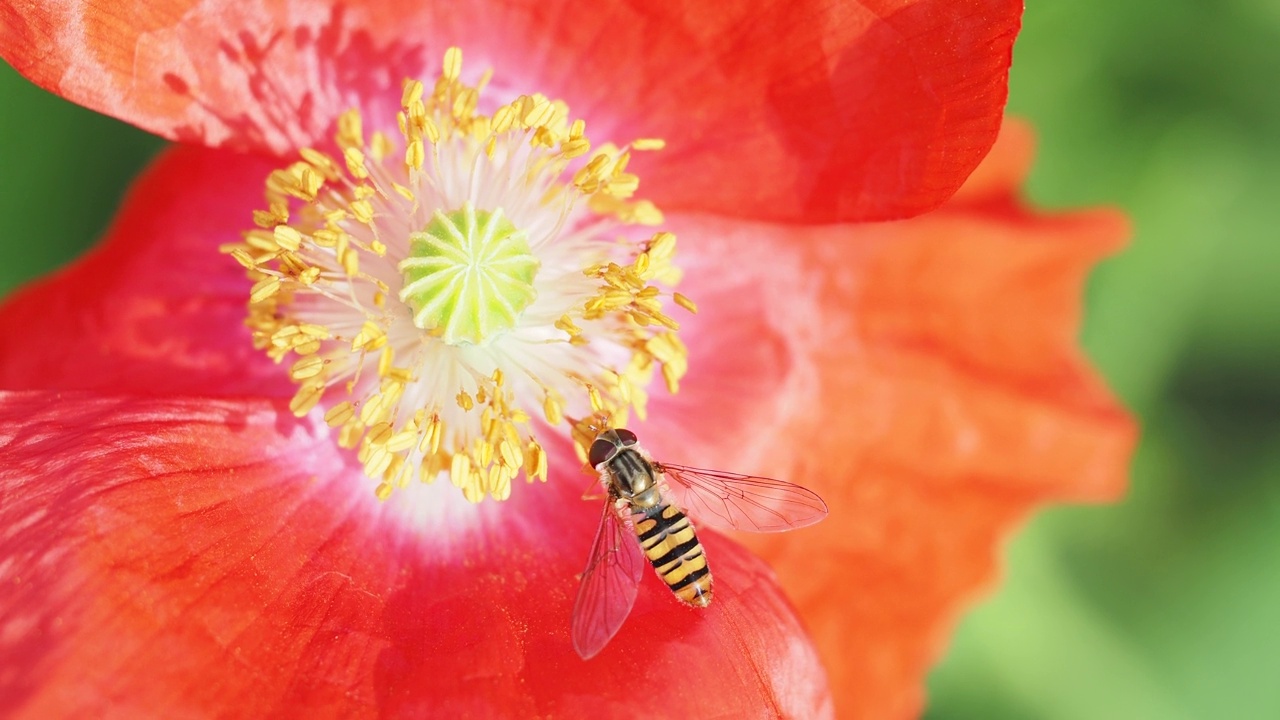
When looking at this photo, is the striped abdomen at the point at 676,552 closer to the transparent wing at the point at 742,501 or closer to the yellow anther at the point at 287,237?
the transparent wing at the point at 742,501

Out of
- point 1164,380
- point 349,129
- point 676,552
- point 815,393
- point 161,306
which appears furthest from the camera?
point 1164,380

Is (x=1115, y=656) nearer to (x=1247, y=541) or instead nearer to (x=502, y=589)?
(x=1247, y=541)

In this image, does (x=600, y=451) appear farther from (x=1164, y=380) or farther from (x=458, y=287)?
(x=1164, y=380)

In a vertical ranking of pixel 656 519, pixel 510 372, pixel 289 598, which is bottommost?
pixel 289 598

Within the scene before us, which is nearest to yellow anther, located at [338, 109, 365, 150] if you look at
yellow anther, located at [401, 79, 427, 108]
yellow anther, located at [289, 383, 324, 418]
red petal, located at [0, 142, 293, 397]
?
yellow anther, located at [401, 79, 427, 108]

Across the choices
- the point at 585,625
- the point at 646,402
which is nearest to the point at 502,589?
the point at 585,625

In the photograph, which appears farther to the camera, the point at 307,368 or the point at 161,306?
the point at 161,306

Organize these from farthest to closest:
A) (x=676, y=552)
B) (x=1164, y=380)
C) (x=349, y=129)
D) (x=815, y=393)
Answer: (x=1164, y=380) → (x=815, y=393) → (x=349, y=129) → (x=676, y=552)

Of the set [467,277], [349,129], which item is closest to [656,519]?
[467,277]
